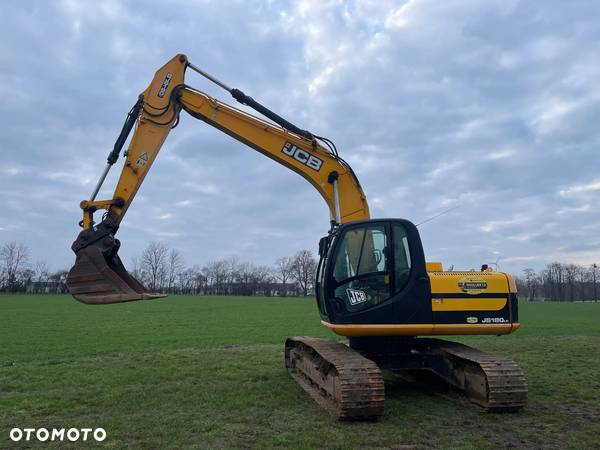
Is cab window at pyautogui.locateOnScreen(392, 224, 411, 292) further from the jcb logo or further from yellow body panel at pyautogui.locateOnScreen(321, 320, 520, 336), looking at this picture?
the jcb logo

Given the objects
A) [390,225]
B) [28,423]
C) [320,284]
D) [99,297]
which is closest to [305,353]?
[320,284]

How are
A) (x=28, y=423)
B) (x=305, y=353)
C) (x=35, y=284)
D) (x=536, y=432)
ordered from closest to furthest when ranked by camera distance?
(x=536, y=432), (x=28, y=423), (x=305, y=353), (x=35, y=284)

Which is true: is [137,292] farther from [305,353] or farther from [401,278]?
[401,278]

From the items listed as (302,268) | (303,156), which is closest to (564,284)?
(302,268)

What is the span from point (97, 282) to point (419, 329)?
528 centimetres

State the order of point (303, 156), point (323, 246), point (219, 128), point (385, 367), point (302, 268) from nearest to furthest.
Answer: point (385, 367)
point (323, 246)
point (303, 156)
point (219, 128)
point (302, 268)

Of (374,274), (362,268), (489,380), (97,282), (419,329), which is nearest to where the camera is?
(489,380)

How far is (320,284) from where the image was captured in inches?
361

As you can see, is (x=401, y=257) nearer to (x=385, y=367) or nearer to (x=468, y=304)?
(x=468, y=304)

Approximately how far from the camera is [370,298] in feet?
27.3

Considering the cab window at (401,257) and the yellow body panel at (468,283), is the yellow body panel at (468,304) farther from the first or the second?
the cab window at (401,257)

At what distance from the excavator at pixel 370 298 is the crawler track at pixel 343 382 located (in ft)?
0.05

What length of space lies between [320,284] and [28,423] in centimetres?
482
